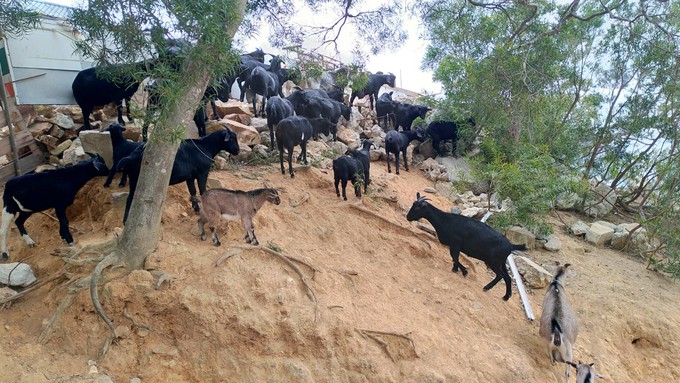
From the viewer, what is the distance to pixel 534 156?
9633 mm

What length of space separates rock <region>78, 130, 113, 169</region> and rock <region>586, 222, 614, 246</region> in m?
10.2

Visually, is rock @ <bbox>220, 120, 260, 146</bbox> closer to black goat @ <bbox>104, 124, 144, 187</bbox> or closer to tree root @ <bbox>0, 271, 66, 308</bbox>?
black goat @ <bbox>104, 124, 144, 187</bbox>

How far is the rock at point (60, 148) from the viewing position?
8.30 m

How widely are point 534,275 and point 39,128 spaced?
954 centimetres

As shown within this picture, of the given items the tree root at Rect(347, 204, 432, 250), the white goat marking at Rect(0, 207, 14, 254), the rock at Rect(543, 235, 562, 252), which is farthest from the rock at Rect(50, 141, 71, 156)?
the rock at Rect(543, 235, 562, 252)

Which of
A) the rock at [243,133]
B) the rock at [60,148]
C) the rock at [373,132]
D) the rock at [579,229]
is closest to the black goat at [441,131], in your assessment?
the rock at [373,132]

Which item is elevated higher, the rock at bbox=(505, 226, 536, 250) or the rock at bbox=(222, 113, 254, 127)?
the rock at bbox=(222, 113, 254, 127)

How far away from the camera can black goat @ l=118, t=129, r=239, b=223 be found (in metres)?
6.07

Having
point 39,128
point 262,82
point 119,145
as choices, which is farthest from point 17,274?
point 262,82

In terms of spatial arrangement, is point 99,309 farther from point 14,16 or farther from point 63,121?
point 63,121

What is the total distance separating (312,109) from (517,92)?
18.2 feet

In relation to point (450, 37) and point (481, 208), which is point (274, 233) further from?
point (450, 37)

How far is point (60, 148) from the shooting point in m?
8.34

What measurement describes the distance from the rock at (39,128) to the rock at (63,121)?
15 centimetres
